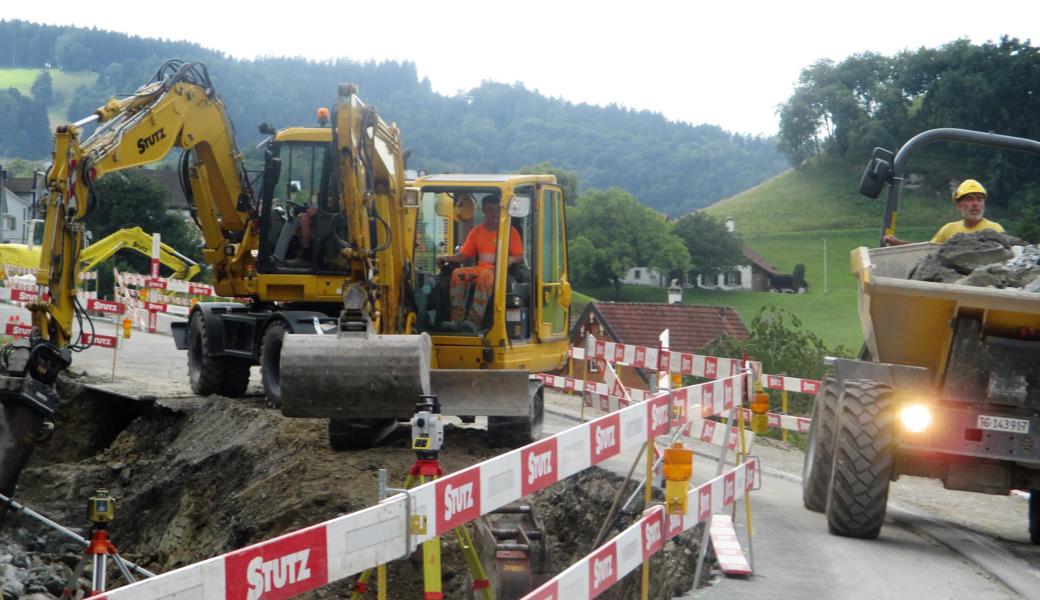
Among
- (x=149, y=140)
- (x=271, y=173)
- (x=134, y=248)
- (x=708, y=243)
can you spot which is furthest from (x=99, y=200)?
(x=708, y=243)

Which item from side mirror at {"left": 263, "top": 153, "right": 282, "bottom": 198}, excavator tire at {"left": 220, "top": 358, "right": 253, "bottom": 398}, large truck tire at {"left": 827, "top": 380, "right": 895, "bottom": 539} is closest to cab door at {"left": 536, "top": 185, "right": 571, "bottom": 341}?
side mirror at {"left": 263, "top": 153, "right": 282, "bottom": 198}

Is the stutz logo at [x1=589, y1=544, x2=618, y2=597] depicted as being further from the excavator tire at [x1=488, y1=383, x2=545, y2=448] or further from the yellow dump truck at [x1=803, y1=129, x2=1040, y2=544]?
the excavator tire at [x1=488, y1=383, x2=545, y2=448]

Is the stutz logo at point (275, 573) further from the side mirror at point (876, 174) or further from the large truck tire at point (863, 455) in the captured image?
the side mirror at point (876, 174)

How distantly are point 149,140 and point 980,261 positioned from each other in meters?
8.61

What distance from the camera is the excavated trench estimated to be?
11359 mm

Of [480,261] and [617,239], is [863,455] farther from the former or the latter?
[617,239]

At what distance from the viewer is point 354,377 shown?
36.7 ft

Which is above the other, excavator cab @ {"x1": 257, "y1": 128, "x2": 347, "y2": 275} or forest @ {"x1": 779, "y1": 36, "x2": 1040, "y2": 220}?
forest @ {"x1": 779, "y1": 36, "x2": 1040, "y2": 220}

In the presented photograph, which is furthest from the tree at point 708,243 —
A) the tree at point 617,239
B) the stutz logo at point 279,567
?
the stutz logo at point 279,567

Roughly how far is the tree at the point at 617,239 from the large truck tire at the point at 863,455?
3620 inches

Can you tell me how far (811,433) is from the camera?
39.1ft

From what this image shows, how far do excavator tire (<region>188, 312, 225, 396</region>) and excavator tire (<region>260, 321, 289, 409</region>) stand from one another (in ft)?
6.19

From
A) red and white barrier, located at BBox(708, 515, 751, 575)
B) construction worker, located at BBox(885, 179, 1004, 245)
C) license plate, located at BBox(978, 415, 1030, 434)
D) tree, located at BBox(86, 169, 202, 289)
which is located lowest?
red and white barrier, located at BBox(708, 515, 751, 575)

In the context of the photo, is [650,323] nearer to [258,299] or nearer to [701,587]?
[258,299]
